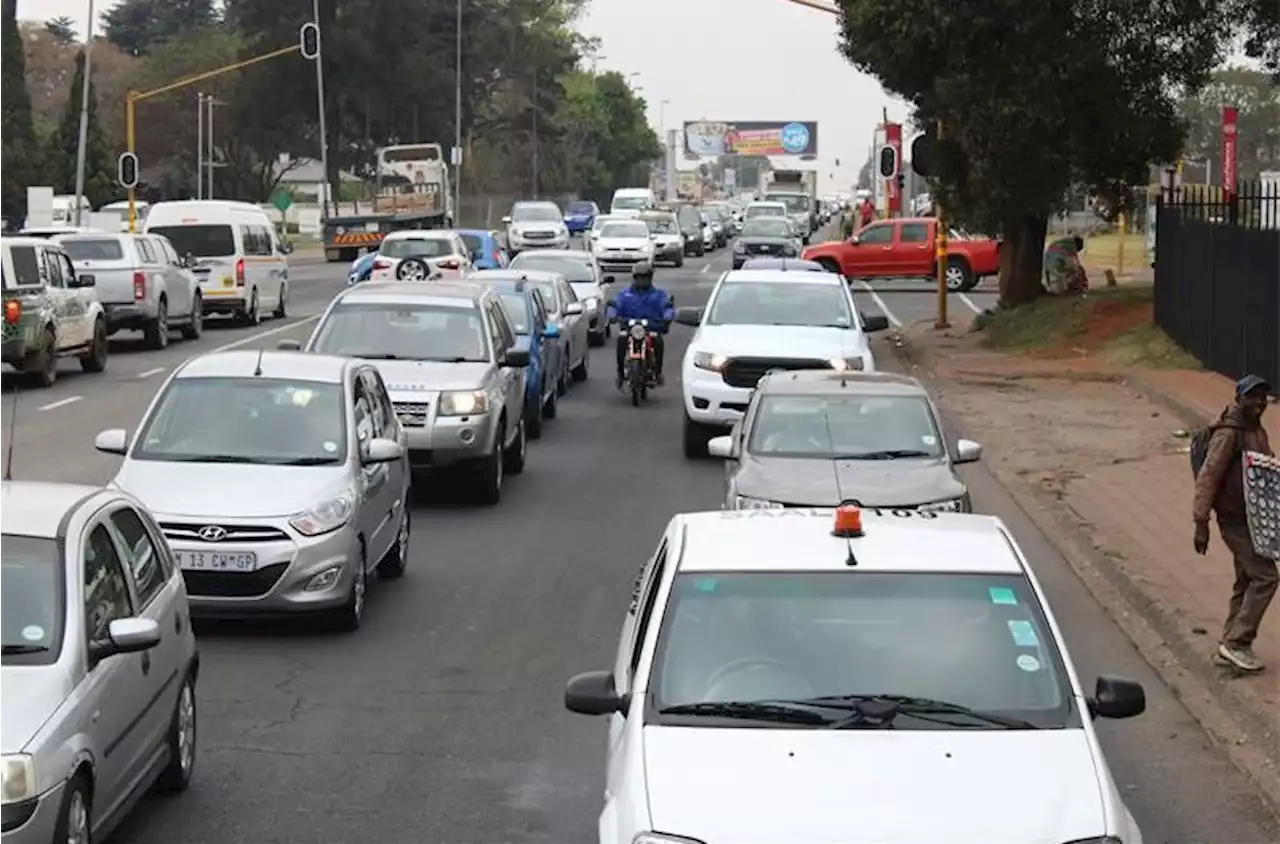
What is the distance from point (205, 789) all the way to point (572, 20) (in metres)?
148

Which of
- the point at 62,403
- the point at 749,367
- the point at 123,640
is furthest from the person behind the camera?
the point at 62,403

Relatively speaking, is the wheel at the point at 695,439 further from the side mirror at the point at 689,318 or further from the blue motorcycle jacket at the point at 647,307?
the blue motorcycle jacket at the point at 647,307

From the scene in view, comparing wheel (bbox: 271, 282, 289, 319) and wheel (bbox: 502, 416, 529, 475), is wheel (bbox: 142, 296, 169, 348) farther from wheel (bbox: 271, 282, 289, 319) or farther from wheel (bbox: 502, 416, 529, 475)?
wheel (bbox: 502, 416, 529, 475)

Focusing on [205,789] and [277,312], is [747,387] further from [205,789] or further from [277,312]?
[277,312]

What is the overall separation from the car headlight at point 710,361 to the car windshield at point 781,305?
3.55ft

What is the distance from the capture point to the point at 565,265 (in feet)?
116

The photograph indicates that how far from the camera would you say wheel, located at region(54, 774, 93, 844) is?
674 centimetres

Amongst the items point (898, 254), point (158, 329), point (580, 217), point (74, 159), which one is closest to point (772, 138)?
point (580, 217)

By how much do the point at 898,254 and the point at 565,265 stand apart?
18.6 metres

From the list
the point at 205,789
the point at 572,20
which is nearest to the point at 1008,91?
the point at 205,789

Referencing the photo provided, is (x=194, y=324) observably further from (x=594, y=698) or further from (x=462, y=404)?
(x=594, y=698)

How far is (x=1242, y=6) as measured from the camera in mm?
31797

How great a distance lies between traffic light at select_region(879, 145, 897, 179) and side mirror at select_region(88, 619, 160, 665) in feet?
111

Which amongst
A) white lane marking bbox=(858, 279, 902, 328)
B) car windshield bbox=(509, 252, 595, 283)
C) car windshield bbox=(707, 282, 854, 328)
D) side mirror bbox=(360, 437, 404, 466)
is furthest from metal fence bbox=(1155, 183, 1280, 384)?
side mirror bbox=(360, 437, 404, 466)
